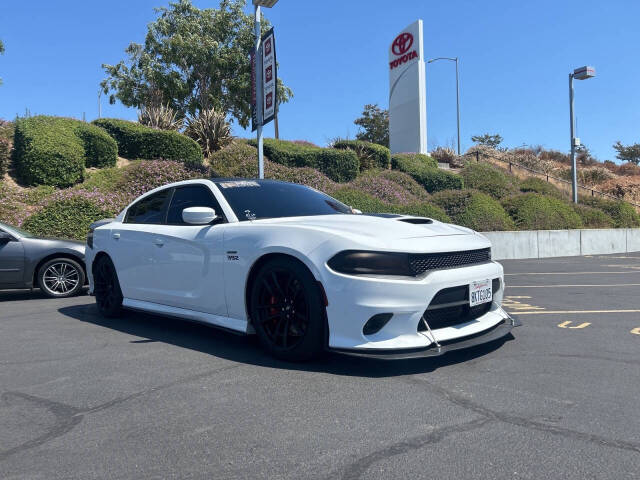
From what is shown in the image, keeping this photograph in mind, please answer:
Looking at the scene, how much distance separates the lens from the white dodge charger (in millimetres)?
3578

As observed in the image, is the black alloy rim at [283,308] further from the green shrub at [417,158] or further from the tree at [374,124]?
the tree at [374,124]

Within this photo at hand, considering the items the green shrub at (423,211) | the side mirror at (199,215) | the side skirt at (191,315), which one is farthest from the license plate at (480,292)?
the green shrub at (423,211)

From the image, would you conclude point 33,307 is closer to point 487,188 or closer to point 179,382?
point 179,382

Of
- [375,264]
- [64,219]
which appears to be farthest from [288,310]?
[64,219]

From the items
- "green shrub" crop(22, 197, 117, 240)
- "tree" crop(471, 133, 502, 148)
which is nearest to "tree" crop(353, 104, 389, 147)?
"tree" crop(471, 133, 502, 148)

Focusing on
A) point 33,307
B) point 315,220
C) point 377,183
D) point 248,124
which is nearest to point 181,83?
point 248,124

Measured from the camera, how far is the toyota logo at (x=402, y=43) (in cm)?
2536

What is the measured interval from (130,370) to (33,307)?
3994 millimetres

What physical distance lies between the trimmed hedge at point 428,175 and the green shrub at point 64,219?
13.2m

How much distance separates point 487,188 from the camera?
70.6 ft

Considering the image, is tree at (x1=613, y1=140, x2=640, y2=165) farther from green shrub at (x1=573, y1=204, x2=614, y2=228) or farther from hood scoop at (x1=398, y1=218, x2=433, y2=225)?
hood scoop at (x1=398, y1=218, x2=433, y2=225)

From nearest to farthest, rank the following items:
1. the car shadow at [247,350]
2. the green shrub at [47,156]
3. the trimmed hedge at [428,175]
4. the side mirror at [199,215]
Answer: the car shadow at [247,350], the side mirror at [199,215], the green shrub at [47,156], the trimmed hedge at [428,175]

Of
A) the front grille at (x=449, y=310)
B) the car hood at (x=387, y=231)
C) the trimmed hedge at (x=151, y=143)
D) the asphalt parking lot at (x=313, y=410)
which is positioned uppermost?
the trimmed hedge at (x=151, y=143)

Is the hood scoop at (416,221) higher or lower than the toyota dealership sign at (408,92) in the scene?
lower
